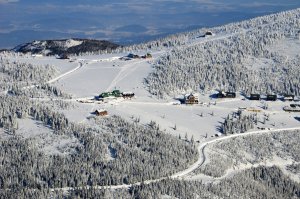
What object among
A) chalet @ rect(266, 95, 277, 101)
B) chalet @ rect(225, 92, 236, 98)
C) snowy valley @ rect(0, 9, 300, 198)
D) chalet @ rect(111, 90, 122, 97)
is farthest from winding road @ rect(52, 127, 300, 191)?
chalet @ rect(111, 90, 122, 97)

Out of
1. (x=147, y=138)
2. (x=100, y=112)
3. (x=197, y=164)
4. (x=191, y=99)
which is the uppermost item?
(x=191, y=99)

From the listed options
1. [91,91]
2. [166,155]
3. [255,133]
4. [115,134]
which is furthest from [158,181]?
[91,91]

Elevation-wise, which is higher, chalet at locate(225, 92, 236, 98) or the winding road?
chalet at locate(225, 92, 236, 98)

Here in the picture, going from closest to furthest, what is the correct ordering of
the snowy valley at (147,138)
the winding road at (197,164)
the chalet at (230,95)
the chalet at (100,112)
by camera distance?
the winding road at (197,164) → the snowy valley at (147,138) → the chalet at (100,112) → the chalet at (230,95)

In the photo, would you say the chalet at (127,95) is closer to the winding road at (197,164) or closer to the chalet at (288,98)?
the winding road at (197,164)

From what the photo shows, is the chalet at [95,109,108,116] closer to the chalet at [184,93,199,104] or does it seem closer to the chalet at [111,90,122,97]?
the chalet at [111,90,122,97]

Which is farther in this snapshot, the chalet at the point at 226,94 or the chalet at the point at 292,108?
the chalet at the point at 226,94

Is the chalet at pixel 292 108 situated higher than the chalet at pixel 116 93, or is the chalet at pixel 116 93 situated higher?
the chalet at pixel 116 93

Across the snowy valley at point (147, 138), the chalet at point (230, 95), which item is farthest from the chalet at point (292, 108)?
the chalet at point (230, 95)

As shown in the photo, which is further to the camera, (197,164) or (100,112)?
(100,112)

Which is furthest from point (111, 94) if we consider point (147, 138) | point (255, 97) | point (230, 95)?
point (255, 97)

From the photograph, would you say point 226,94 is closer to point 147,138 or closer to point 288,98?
point 288,98
